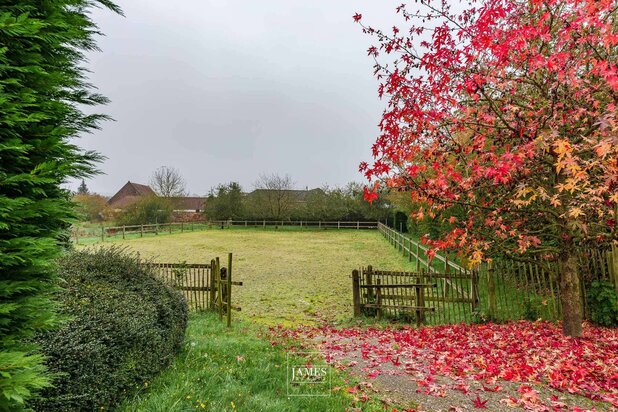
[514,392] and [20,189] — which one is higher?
[20,189]

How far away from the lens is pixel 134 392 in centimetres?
Result: 340

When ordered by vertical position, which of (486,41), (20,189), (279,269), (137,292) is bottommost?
(279,269)

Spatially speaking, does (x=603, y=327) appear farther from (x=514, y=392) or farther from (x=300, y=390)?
(x=300, y=390)

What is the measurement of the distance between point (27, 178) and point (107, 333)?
2.05 metres

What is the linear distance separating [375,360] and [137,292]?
11.8ft

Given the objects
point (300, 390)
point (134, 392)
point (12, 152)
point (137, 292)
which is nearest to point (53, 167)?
point (12, 152)

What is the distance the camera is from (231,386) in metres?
3.64

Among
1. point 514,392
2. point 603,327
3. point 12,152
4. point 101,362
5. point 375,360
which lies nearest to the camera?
point 12,152

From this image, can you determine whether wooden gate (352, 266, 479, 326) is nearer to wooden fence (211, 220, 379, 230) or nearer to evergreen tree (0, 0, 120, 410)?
evergreen tree (0, 0, 120, 410)

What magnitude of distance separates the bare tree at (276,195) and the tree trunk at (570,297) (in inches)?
1522

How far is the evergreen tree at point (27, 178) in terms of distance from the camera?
1.59m

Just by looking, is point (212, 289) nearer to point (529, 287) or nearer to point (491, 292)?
point (491, 292)

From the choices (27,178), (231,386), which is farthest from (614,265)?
(27,178)

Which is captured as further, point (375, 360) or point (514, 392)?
point (375, 360)
